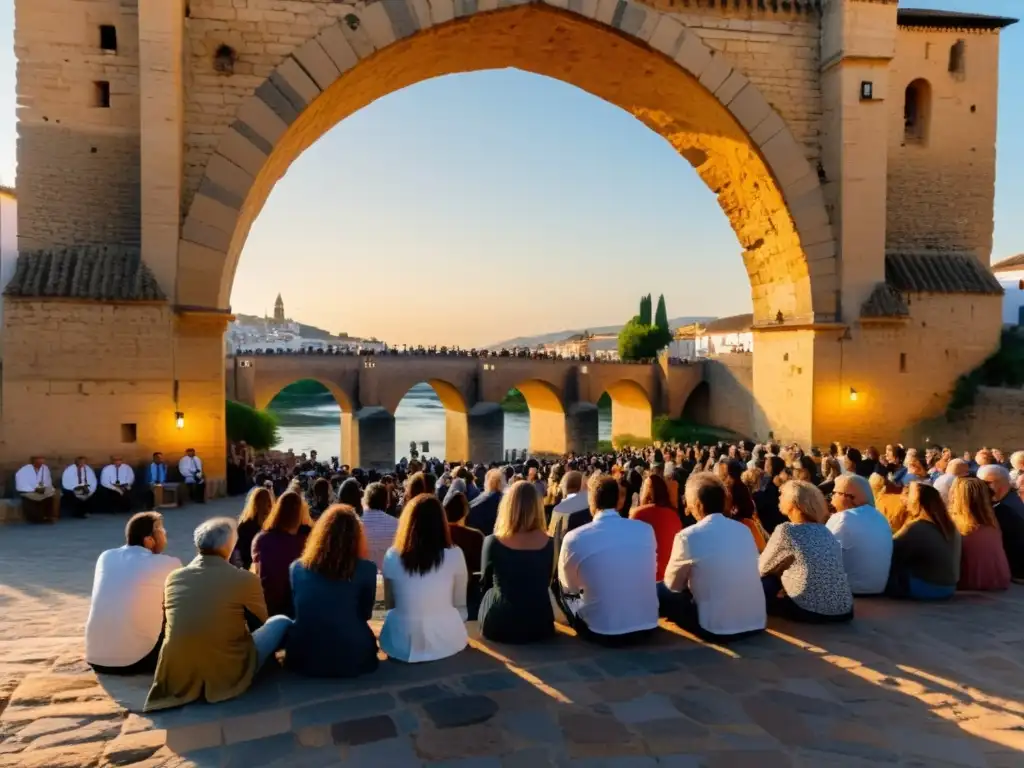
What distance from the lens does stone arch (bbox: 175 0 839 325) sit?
1192cm

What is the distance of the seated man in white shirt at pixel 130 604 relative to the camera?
3.82 metres

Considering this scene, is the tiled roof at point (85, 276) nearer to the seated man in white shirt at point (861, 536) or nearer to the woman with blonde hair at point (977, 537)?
the seated man in white shirt at point (861, 536)

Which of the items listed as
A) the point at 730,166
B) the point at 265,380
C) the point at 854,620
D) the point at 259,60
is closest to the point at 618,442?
the point at 265,380

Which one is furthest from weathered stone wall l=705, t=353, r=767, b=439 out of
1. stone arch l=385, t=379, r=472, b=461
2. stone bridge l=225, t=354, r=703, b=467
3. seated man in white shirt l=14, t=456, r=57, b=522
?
seated man in white shirt l=14, t=456, r=57, b=522

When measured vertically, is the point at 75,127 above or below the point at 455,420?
above

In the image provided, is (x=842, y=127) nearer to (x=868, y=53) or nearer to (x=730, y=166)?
(x=868, y=53)

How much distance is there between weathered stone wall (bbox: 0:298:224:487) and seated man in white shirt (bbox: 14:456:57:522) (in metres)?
0.84

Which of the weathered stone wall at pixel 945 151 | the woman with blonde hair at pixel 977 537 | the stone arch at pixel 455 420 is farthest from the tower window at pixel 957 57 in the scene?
the stone arch at pixel 455 420

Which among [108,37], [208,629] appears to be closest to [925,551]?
[208,629]

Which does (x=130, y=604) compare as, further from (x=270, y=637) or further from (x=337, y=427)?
(x=337, y=427)

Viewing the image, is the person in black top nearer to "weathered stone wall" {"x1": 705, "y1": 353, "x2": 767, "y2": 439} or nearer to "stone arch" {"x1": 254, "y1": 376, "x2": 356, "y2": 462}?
"weathered stone wall" {"x1": 705, "y1": 353, "x2": 767, "y2": 439}

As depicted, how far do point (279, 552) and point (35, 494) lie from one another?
8.16 m

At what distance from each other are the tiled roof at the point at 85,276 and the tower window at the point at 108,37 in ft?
10.9

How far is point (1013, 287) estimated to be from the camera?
28.1 meters
